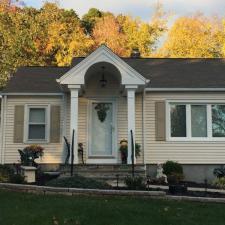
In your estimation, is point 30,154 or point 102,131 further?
point 102,131

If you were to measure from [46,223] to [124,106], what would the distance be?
349 inches

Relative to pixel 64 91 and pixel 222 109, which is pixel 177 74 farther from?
Result: pixel 64 91

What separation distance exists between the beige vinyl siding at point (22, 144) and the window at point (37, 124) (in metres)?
0.24

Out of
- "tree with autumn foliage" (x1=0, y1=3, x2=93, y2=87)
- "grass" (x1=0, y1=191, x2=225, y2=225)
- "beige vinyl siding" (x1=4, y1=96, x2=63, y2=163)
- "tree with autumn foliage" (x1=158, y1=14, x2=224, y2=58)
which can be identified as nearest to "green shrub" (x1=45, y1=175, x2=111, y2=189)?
"grass" (x1=0, y1=191, x2=225, y2=225)

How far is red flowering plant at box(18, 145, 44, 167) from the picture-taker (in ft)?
47.1

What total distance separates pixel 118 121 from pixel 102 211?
7725mm

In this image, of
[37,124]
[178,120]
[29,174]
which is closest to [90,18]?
[37,124]

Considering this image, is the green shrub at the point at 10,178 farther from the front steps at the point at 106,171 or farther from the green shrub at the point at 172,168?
the green shrub at the point at 172,168

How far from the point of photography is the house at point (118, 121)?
15562 mm

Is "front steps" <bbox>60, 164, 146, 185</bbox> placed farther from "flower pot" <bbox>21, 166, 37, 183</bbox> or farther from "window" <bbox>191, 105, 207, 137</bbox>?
"window" <bbox>191, 105, 207, 137</bbox>

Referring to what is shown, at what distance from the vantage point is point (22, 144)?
15.9 metres

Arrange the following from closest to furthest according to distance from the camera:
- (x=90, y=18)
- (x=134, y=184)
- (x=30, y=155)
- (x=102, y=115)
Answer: (x=134, y=184) < (x=30, y=155) < (x=102, y=115) < (x=90, y=18)

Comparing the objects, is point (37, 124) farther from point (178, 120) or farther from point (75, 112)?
point (178, 120)

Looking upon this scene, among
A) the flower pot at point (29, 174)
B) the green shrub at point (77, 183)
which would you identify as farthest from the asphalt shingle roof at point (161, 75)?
the green shrub at point (77, 183)
